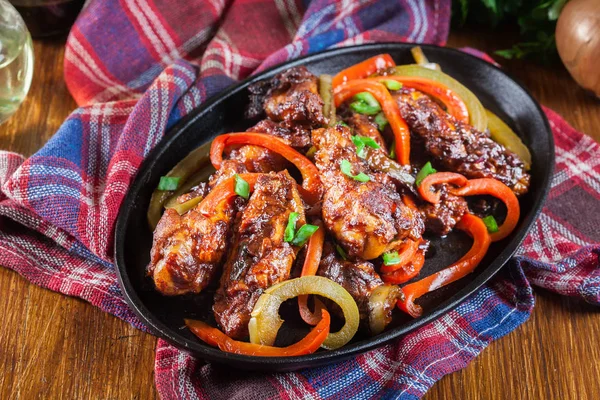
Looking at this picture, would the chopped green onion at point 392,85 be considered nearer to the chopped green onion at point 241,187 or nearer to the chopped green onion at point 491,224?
the chopped green onion at point 491,224

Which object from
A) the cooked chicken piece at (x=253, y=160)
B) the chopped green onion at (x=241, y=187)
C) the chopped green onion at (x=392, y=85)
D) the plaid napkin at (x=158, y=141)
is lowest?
the plaid napkin at (x=158, y=141)

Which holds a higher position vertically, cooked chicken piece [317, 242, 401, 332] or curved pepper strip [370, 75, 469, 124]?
curved pepper strip [370, 75, 469, 124]

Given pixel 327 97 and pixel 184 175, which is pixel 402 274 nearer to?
pixel 327 97

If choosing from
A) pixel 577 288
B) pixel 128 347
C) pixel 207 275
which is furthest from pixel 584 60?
pixel 128 347

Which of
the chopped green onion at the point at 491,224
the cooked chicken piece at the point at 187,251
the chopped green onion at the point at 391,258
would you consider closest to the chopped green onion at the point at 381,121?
the chopped green onion at the point at 491,224

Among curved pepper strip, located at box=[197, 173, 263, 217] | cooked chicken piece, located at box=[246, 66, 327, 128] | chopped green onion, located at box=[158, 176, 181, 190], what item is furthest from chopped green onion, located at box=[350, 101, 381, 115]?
chopped green onion, located at box=[158, 176, 181, 190]

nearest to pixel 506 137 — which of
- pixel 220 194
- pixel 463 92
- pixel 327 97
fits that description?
pixel 463 92

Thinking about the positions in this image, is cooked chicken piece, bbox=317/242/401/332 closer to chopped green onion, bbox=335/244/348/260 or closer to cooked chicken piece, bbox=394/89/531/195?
chopped green onion, bbox=335/244/348/260
